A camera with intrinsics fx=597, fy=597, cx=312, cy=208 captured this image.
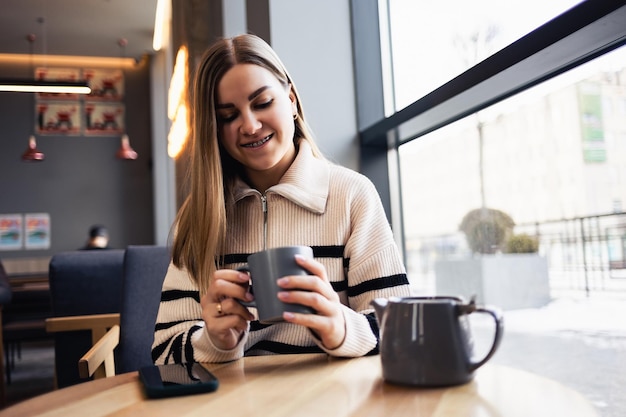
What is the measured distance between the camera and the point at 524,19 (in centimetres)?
149

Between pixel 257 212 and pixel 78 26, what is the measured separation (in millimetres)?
6635

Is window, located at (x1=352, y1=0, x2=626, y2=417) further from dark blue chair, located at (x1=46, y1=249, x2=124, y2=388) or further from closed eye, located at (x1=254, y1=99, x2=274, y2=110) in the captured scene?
dark blue chair, located at (x1=46, y1=249, x2=124, y2=388)

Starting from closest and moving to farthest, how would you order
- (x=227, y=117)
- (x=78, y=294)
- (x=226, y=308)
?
(x=226, y=308) < (x=227, y=117) < (x=78, y=294)

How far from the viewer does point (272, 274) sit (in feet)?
2.71

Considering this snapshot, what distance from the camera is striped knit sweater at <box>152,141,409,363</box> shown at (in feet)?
3.95

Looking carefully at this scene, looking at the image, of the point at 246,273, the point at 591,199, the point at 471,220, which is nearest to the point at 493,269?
the point at 471,220

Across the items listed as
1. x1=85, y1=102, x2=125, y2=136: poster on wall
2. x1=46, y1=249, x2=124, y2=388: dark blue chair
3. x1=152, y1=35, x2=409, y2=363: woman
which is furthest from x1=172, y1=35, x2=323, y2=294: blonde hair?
x1=85, y1=102, x2=125, y2=136: poster on wall

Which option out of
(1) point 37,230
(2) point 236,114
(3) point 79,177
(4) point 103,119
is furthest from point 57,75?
(2) point 236,114

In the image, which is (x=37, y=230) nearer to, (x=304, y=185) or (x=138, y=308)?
(x=138, y=308)

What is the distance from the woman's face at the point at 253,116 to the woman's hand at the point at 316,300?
0.47 m

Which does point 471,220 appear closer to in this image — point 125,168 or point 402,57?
point 402,57

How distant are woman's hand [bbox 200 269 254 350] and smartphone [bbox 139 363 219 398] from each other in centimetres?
8

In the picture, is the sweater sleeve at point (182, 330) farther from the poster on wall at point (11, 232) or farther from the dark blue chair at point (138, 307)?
the poster on wall at point (11, 232)

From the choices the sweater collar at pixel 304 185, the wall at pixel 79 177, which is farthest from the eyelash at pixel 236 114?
the wall at pixel 79 177
